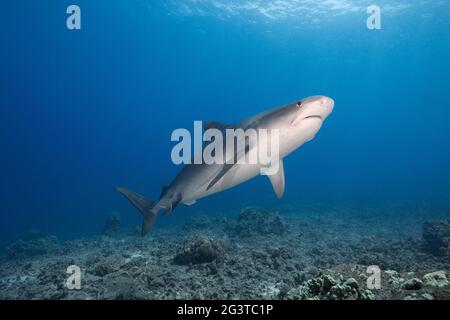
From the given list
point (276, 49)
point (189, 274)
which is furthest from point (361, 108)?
point (189, 274)

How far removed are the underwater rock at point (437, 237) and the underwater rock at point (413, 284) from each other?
330 inches

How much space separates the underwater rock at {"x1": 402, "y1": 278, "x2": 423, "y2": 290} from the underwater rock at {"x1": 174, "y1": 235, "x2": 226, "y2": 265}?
5.04 m

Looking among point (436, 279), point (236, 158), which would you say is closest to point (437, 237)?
point (436, 279)

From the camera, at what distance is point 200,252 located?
8.33 m

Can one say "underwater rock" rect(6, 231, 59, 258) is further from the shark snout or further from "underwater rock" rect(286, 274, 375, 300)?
the shark snout

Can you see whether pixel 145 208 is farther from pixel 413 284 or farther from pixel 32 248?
pixel 32 248

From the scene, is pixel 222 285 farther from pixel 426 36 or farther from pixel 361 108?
pixel 361 108

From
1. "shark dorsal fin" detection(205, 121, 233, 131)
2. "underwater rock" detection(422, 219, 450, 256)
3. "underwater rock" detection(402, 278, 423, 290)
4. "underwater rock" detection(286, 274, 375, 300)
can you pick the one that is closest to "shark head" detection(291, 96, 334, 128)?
"shark dorsal fin" detection(205, 121, 233, 131)

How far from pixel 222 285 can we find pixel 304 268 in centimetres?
319

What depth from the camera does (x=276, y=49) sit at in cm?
7844

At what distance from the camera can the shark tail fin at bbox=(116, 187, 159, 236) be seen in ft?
25.1

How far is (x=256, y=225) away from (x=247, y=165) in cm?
1013

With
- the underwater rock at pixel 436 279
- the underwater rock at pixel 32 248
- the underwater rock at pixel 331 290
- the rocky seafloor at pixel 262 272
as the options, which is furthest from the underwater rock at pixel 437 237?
the underwater rock at pixel 32 248

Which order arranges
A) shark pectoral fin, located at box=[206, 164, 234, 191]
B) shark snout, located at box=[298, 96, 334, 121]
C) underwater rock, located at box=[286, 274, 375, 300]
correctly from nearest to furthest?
underwater rock, located at box=[286, 274, 375, 300]
shark snout, located at box=[298, 96, 334, 121]
shark pectoral fin, located at box=[206, 164, 234, 191]
